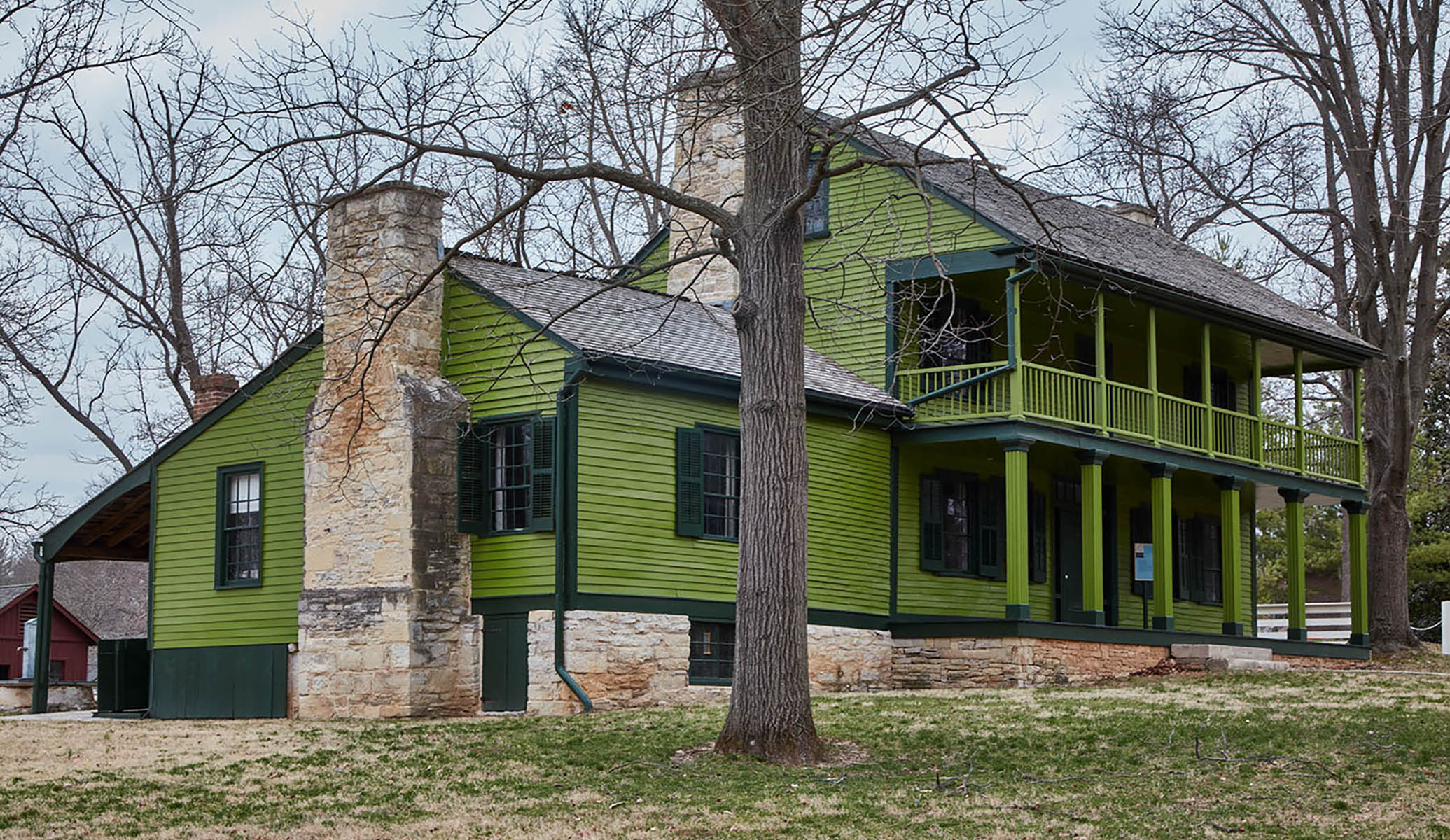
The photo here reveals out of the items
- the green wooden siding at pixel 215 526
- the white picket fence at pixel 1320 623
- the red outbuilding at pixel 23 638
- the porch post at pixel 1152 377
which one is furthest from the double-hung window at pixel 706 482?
the red outbuilding at pixel 23 638

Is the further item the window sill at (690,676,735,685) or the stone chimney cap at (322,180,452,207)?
the window sill at (690,676,735,685)

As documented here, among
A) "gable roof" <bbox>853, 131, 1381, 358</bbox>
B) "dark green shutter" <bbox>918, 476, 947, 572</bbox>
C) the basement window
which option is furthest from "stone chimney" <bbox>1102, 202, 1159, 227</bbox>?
the basement window

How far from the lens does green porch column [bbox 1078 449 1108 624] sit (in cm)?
2150

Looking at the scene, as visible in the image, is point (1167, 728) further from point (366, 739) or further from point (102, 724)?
point (102, 724)

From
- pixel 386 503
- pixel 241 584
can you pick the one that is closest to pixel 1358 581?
pixel 386 503

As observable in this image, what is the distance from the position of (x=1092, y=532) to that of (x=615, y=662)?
282 inches

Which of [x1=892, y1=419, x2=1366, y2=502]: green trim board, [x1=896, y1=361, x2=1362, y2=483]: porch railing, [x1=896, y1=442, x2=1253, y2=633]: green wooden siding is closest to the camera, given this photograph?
[x1=892, y1=419, x2=1366, y2=502]: green trim board

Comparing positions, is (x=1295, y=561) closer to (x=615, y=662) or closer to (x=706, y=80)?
(x=615, y=662)

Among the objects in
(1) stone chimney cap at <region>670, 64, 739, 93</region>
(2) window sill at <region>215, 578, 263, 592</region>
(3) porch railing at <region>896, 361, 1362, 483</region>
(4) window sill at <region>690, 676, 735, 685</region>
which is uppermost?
(1) stone chimney cap at <region>670, 64, 739, 93</region>

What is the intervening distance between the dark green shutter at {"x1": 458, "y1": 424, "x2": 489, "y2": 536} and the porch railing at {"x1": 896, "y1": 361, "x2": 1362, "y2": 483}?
5780 millimetres

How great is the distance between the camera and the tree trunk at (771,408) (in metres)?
12.3

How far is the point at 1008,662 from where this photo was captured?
66.7 ft

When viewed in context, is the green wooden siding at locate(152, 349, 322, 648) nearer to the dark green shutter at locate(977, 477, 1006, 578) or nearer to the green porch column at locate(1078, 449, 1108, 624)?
the dark green shutter at locate(977, 477, 1006, 578)

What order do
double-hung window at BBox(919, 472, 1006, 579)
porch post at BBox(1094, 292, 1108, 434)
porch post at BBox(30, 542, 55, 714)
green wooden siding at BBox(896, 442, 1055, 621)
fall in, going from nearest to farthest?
1. porch post at BBox(1094, 292, 1108, 434)
2. green wooden siding at BBox(896, 442, 1055, 621)
3. double-hung window at BBox(919, 472, 1006, 579)
4. porch post at BBox(30, 542, 55, 714)
